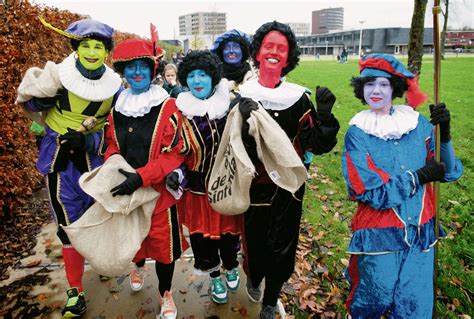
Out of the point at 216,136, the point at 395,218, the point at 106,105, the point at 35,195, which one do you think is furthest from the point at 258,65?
the point at 35,195

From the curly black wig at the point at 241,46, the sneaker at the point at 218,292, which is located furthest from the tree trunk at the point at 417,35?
the sneaker at the point at 218,292

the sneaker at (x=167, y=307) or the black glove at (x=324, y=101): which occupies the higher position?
the black glove at (x=324, y=101)

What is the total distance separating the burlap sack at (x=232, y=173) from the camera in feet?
7.15

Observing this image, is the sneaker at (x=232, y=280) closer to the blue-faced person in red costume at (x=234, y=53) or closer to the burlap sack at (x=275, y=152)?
the burlap sack at (x=275, y=152)

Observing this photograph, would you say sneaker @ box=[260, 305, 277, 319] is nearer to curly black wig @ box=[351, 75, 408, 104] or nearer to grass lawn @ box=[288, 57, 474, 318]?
grass lawn @ box=[288, 57, 474, 318]

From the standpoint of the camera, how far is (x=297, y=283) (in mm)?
3338

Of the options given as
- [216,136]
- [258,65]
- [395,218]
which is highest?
[258,65]

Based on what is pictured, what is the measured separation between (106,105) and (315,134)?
1.59m

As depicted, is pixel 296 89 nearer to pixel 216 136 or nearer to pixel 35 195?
pixel 216 136

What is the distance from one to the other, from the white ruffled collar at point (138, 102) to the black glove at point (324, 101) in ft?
3.61

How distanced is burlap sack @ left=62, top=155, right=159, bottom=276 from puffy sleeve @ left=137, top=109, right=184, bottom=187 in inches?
6.1

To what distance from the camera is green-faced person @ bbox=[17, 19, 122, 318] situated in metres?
2.59

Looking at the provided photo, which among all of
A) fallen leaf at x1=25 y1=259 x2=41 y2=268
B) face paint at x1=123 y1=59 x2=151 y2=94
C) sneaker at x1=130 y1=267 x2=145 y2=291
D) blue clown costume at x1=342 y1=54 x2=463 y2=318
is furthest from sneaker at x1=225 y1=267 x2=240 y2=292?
fallen leaf at x1=25 y1=259 x2=41 y2=268

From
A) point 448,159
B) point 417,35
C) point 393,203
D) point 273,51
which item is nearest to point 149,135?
point 273,51
